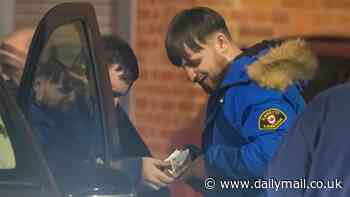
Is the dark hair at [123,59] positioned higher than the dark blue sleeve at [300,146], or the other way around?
the dark blue sleeve at [300,146]

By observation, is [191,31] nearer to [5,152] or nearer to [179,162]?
[179,162]

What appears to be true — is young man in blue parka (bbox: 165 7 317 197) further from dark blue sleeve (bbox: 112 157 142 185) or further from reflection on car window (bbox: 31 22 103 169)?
reflection on car window (bbox: 31 22 103 169)

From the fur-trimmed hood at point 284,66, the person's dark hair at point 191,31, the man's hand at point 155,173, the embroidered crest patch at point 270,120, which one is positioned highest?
the person's dark hair at point 191,31

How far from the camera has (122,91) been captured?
560 cm

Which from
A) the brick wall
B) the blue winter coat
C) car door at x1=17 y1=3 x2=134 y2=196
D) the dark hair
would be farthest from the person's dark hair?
the brick wall

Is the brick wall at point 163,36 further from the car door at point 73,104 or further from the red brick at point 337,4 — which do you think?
the car door at point 73,104

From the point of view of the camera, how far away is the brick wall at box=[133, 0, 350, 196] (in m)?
7.11

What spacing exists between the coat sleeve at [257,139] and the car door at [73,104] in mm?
490

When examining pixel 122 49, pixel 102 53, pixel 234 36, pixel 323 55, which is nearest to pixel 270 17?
pixel 234 36

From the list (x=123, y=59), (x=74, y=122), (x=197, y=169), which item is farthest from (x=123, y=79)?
(x=197, y=169)

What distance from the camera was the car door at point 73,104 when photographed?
4.40 m

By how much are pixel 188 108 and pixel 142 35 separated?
0.60 m

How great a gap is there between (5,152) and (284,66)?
1263 mm

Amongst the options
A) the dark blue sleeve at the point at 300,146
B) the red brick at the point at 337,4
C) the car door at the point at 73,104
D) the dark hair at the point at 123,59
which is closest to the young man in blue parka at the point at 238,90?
the car door at the point at 73,104
